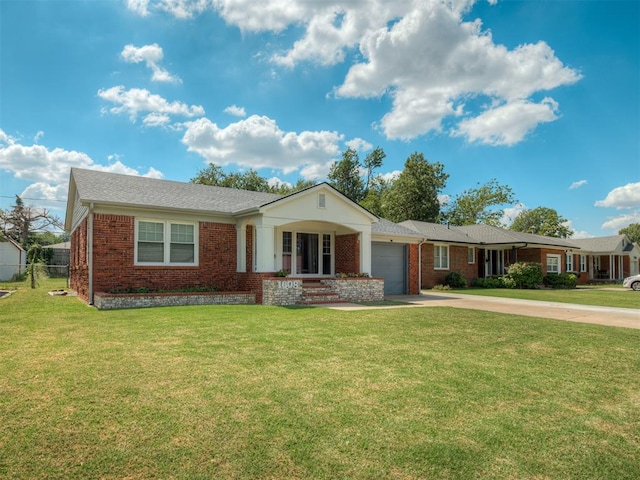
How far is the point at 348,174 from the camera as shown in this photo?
51.9 metres

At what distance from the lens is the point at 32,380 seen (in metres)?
4.89

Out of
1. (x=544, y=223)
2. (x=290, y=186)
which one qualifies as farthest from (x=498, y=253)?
(x=544, y=223)

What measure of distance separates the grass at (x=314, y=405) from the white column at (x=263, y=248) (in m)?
6.39

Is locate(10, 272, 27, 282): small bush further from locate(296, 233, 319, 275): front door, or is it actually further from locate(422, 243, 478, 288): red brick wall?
locate(422, 243, 478, 288): red brick wall

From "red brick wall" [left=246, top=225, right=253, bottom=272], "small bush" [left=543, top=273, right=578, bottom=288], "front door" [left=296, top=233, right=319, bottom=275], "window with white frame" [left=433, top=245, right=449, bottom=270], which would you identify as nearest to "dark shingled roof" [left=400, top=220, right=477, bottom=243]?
"window with white frame" [left=433, top=245, right=449, bottom=270]

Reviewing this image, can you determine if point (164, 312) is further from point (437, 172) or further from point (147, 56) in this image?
point (437, 172)

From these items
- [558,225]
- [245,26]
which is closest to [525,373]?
[245,26]

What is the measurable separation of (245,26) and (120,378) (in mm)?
14095

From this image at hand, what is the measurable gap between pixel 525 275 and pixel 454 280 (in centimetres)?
498

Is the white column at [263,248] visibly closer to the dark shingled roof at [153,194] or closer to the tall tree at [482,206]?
the dark shingled roof at [153,194]

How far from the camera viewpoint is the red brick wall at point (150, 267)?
43.3 ft

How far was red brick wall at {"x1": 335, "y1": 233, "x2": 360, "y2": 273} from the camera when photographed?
17156mm

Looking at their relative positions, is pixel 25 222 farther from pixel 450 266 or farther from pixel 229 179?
pixel 450 266

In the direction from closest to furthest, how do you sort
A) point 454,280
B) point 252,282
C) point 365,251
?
point 252,282
point 365,251
point 454,280
